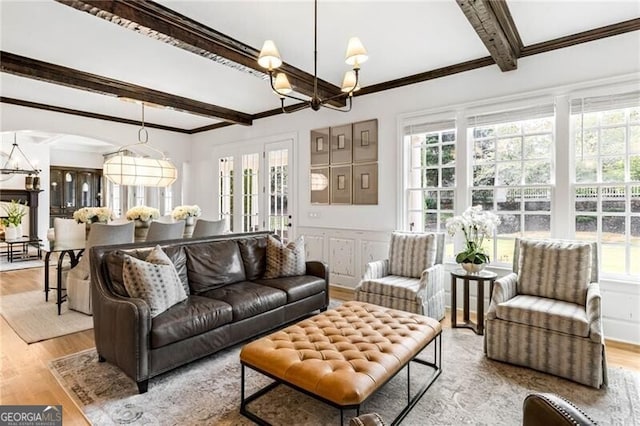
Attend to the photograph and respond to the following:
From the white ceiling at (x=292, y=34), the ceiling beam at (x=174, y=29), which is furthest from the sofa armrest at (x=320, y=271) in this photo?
the white ceiling at (x=292, y=34)

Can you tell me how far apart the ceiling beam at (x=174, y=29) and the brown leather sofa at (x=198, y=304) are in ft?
5.93

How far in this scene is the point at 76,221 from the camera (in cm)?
453

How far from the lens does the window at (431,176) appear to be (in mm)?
4219

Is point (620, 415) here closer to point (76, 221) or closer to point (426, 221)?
point (426, 221)

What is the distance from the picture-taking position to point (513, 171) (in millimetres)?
3801

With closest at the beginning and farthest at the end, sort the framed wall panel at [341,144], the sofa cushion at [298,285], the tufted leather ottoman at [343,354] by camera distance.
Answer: the tufted leather ottoman at [343,354] < the sofa cushion at [298,285] < the framed wall panel at [341,144]

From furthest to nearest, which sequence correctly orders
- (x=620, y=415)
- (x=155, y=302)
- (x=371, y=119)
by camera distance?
(x=371, y=119), (x=155, y=302), (x=620, y=415)

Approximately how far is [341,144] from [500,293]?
3.06 m

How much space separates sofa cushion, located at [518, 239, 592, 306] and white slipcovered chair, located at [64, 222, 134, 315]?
4299 mm

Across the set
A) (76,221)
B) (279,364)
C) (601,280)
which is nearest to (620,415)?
(601,280)

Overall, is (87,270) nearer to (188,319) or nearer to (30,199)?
(188,319)

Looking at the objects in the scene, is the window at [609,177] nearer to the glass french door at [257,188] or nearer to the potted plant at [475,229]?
the potted plant at [475,229]

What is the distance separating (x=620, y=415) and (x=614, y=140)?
2451 mm

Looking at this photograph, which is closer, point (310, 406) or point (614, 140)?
point (310, 406)
